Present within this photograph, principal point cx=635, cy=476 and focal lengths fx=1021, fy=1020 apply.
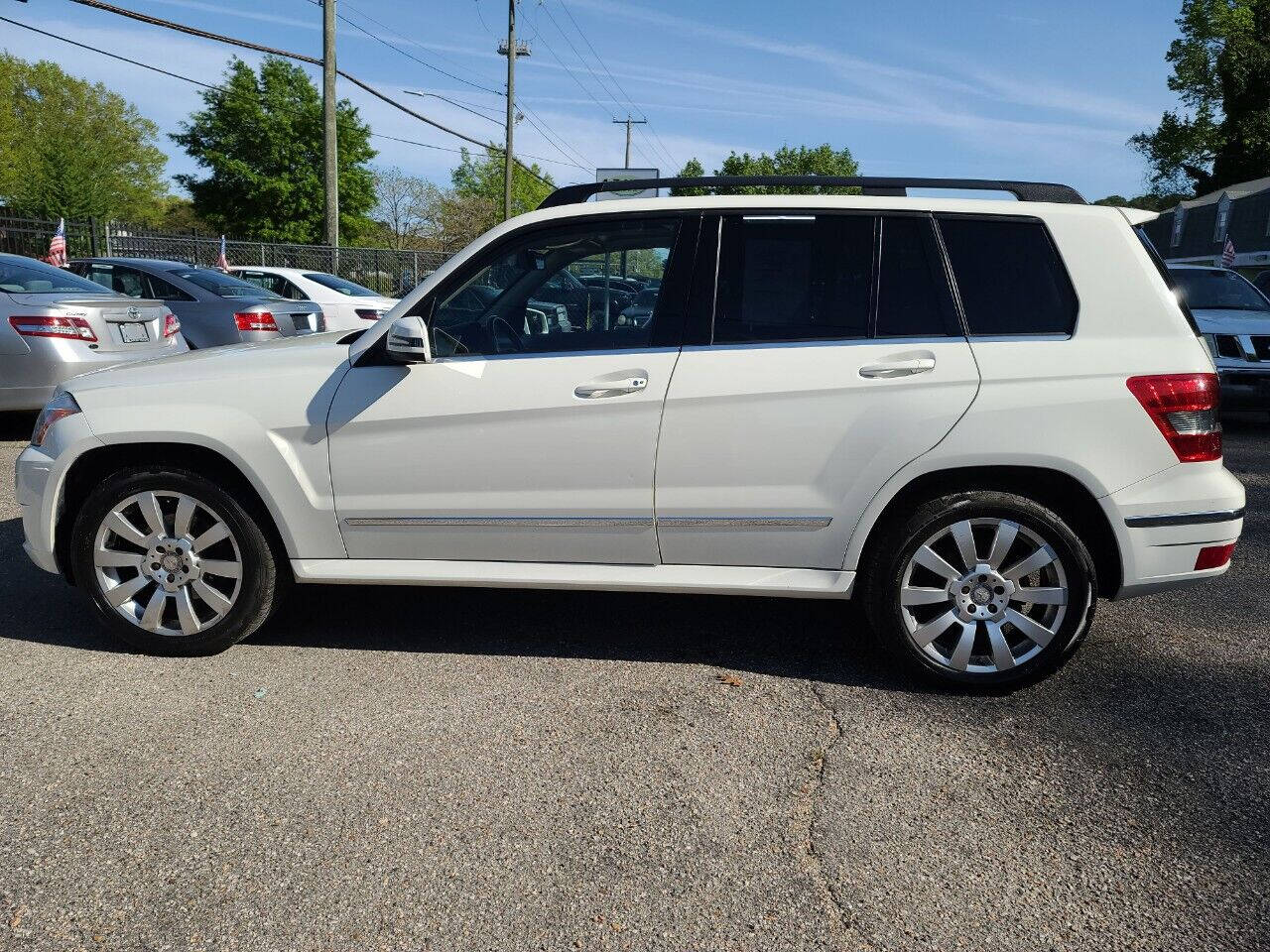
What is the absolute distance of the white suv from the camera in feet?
11.7

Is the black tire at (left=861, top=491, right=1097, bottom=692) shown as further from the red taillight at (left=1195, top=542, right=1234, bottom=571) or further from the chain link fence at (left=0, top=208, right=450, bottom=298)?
the chain link fence at (left=0, top=208, right=450, bottom=298)

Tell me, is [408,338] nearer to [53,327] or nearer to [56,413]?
[56,413]

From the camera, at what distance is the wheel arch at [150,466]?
3965mm

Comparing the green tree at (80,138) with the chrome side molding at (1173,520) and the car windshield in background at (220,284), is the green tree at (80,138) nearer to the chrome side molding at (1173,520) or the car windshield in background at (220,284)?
the car windshield in background at (220,284)

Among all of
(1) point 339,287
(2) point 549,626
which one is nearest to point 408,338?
(2) point 549,626

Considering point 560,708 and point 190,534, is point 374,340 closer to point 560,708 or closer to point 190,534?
point 190,534

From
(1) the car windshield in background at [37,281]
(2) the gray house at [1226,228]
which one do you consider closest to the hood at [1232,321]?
(1) the car windshield in background at [37,281]

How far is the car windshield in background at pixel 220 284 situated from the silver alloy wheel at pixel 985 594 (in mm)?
9943

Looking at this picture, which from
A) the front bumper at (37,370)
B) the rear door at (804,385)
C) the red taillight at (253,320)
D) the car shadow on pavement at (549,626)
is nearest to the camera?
the rear door at (804,385)

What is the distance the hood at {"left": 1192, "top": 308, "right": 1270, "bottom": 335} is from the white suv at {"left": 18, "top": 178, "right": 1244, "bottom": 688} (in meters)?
8.12

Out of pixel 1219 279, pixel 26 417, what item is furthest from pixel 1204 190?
pixel 26 417

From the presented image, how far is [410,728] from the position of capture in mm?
3430

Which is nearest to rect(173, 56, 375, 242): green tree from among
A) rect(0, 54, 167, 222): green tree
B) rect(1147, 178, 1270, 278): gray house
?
rect(0, 54, 167, 222): green tree

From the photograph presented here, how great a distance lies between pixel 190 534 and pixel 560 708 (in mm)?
1620
